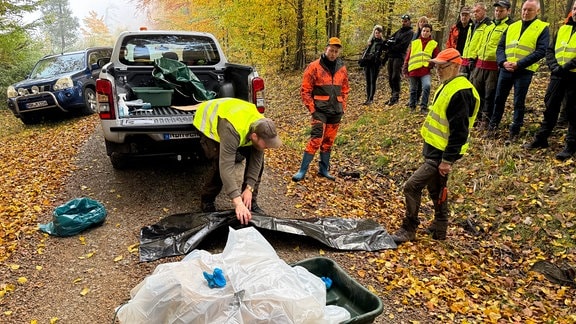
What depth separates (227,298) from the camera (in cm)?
191

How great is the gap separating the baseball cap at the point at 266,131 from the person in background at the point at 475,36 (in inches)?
204

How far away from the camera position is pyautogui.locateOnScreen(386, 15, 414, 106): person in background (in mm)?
8922

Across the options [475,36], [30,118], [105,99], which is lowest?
[30,118]

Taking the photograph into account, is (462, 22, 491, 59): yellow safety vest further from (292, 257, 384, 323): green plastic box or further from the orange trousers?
(292, 257, 384, 323): green plastic box

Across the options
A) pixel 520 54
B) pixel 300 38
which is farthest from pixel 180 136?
pixel 300 38

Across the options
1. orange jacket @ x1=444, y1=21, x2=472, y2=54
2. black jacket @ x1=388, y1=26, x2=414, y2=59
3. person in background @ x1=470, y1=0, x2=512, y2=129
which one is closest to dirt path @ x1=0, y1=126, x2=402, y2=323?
person in background @ x1=470, y1=0, x2=512, y2=129

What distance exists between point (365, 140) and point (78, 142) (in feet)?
18.7

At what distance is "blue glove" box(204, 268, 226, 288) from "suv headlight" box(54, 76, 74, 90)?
9.20 meters

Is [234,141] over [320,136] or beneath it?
over

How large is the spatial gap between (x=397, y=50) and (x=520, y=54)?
3.68 meters

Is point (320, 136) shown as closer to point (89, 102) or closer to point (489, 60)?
point (489, 60)

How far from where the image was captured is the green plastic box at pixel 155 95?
5.07 m

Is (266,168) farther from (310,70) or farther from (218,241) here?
(218,241)

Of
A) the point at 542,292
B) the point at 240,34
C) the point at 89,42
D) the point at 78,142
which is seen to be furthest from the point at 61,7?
the point at 542,292
